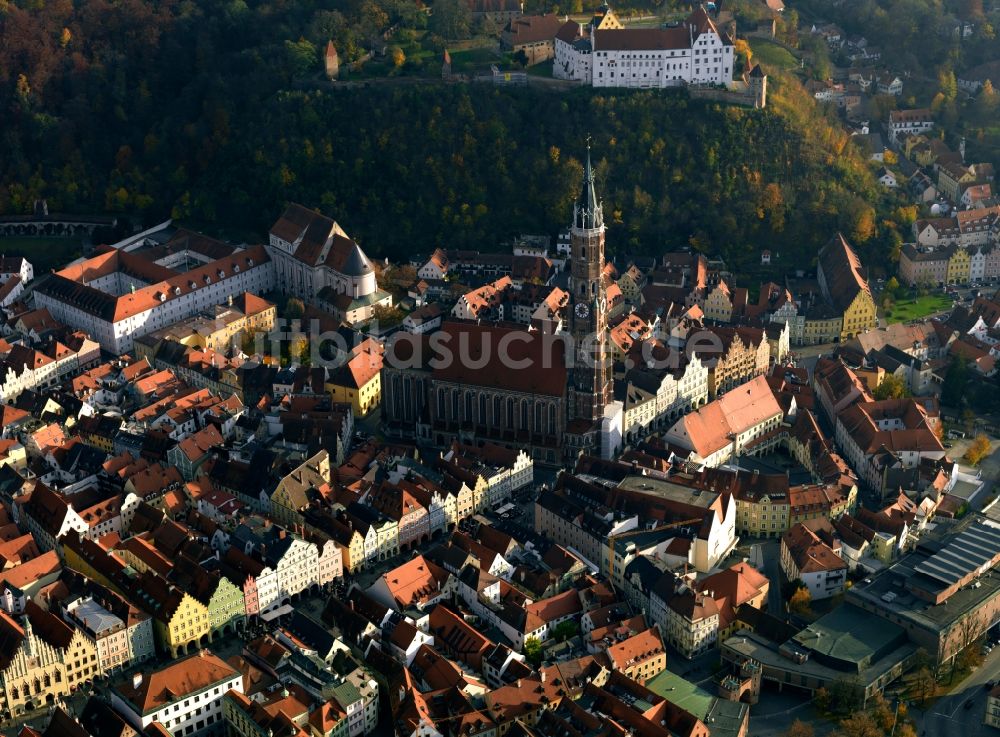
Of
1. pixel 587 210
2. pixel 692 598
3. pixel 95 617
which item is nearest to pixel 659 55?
pixel 587 210

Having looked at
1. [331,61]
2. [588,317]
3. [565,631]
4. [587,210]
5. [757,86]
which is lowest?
[565,631]

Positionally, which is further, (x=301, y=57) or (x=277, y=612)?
(x=301, y=57)

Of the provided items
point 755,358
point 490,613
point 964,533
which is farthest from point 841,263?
point 490,613

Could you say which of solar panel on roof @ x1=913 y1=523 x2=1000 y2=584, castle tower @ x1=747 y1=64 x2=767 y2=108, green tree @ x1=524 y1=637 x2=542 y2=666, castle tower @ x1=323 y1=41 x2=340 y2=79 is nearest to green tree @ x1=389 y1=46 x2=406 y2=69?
castle tower @ x1=323 y1=41 x2=340 y2=79

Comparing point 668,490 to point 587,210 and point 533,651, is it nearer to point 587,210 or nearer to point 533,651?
point 533,651

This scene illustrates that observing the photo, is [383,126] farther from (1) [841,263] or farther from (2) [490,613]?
(2) [490,613]

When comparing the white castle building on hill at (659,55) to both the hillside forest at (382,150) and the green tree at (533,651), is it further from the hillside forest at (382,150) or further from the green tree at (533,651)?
the green tree at (533,651)
